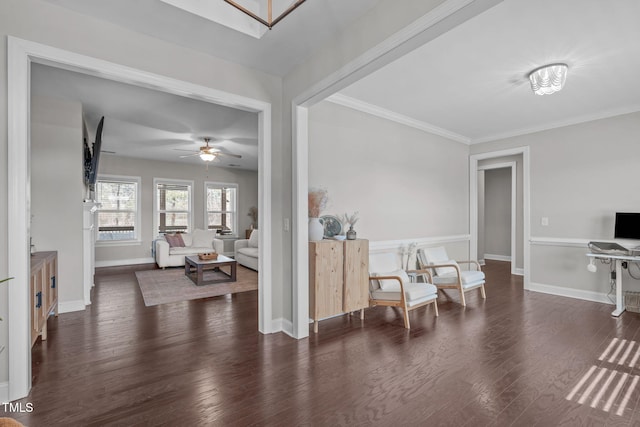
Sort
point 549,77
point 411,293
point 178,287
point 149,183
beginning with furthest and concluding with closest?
1. point 149,183
2. point 178,287
3. point 411,293
4. point 549,77

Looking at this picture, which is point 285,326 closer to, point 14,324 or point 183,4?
point 14,324

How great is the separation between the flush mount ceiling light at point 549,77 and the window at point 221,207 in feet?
25.8

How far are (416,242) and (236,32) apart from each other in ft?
12.5

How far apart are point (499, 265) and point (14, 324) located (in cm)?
843

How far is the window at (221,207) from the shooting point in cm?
906

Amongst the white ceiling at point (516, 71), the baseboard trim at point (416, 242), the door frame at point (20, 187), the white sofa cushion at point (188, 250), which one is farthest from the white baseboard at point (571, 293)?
the white sofa cushion at point (188, 250)

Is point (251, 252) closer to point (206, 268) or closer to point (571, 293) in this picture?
point (206, 268)

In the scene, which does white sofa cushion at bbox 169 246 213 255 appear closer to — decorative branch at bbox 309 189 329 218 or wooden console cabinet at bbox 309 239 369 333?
decorative branch at bbox 309 189 329 218

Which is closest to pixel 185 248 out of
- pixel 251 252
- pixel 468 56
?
pixel 251 252

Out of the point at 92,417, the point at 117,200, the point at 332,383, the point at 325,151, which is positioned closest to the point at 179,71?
the point at 325,151

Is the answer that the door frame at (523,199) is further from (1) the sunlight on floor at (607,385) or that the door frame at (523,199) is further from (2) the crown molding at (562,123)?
→ (1) the sunlight on floor at (607,385)

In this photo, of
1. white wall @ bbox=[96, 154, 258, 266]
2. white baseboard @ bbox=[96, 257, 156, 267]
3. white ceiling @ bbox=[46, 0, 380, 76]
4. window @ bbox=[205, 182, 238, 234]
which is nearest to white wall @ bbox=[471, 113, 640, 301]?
white ceiling @ bbox=[46, 0, 380, 76]

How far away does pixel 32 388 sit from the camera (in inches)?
85.5

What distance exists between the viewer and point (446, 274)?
15.1 feet
